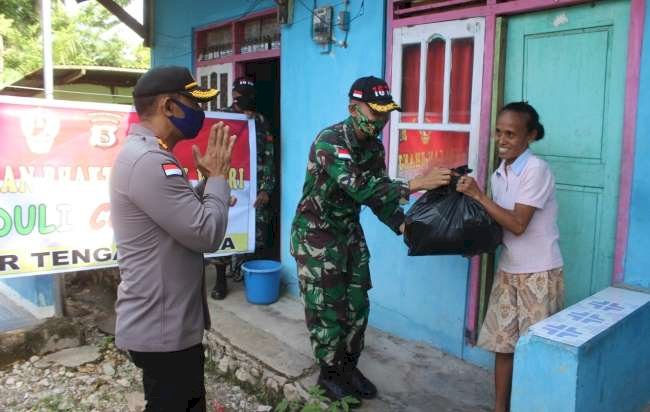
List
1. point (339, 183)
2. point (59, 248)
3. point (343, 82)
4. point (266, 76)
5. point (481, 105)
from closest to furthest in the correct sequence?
point (339, 183), point (481, 105), point (59, 248), point (343, 82), point (266, 76)

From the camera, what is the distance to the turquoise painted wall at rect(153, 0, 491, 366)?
357 centimetres

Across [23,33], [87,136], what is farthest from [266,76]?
[23,33]

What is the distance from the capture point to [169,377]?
1.97 metres

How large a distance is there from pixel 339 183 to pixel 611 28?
154 centimetres

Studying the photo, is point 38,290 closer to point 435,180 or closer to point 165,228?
point 165,228

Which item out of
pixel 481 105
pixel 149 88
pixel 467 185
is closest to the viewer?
pixel 149 88

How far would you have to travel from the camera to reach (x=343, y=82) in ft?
13.7

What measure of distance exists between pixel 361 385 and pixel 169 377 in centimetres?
143

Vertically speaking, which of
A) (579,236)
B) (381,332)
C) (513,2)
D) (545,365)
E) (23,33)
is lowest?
(381,332)

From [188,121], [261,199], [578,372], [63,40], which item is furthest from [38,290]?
[63,40]

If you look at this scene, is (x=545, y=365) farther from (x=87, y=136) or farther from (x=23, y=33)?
(x=23, y=33)

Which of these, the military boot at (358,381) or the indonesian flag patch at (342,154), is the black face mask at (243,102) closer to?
the indonesian flag patch at (342,154)

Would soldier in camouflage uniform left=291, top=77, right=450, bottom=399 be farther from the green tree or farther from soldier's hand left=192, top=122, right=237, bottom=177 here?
the green tree

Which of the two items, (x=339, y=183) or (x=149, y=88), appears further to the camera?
(x=339, y=183)
